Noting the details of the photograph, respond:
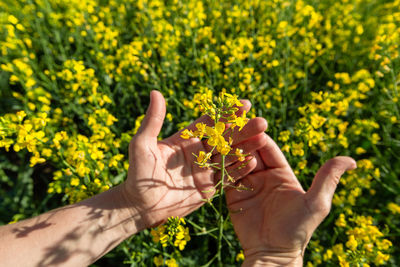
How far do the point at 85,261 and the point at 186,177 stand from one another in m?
0.86

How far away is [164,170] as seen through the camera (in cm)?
183

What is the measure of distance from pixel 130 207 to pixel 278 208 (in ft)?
3.25

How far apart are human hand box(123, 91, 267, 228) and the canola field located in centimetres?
24

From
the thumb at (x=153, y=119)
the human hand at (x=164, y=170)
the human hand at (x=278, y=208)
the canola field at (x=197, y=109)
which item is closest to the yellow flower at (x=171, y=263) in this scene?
the canola field at (x=197, y=109)

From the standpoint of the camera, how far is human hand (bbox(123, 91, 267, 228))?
169cm

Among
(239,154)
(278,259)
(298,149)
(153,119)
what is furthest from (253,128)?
(278,259)

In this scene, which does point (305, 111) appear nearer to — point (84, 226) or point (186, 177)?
point (186, 177)

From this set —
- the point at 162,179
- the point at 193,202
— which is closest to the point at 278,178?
the point at 193,202

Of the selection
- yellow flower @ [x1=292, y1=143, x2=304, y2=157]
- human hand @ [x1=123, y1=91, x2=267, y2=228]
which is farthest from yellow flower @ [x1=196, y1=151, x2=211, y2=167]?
yellow flower @ [x1=292, y1=143, x2=304, y2=157]

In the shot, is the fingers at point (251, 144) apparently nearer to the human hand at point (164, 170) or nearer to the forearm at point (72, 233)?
the human hand at point (164, 170)

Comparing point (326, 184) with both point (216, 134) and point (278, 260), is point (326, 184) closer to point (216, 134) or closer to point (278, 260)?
point (278, 260)

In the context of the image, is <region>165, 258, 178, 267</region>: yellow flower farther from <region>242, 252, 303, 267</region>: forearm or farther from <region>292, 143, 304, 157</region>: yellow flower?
<region>292, 143, 304, 157</region>: yellow flower

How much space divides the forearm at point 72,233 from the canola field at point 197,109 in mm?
119

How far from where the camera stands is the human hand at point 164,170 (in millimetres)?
1686
